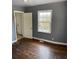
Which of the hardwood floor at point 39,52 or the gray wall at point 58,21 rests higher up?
the gray wall at point 58,21

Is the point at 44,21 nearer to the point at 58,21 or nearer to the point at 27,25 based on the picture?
the point at 58,21

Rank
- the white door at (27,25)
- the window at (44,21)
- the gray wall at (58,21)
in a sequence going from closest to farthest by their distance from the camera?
the gray wall at (58,21) → the window at (44,21) → the white door at (27,25)

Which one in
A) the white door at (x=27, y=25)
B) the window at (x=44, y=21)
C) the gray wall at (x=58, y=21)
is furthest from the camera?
the white door at (x=27, y=25)

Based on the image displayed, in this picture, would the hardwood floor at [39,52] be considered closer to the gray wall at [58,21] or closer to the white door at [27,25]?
the gray wall at [58,21]

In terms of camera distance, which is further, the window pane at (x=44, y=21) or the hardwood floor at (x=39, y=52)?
the window pane at (x=44, y=21)

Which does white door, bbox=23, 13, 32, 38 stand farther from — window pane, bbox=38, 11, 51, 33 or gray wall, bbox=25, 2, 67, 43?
gray wall, bbox=25, 2, 67, 43

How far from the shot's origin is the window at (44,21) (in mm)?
5912

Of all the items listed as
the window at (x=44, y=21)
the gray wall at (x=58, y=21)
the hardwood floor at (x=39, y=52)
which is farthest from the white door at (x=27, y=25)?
the hardwood floor at (x=39, y=52)

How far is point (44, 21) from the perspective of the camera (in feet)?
20.4

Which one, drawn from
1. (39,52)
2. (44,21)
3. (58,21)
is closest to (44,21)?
(44,21)

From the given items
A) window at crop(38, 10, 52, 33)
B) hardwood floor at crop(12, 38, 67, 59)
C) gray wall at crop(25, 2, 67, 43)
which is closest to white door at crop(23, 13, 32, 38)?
window at crop(38, 10, 52, 33)
